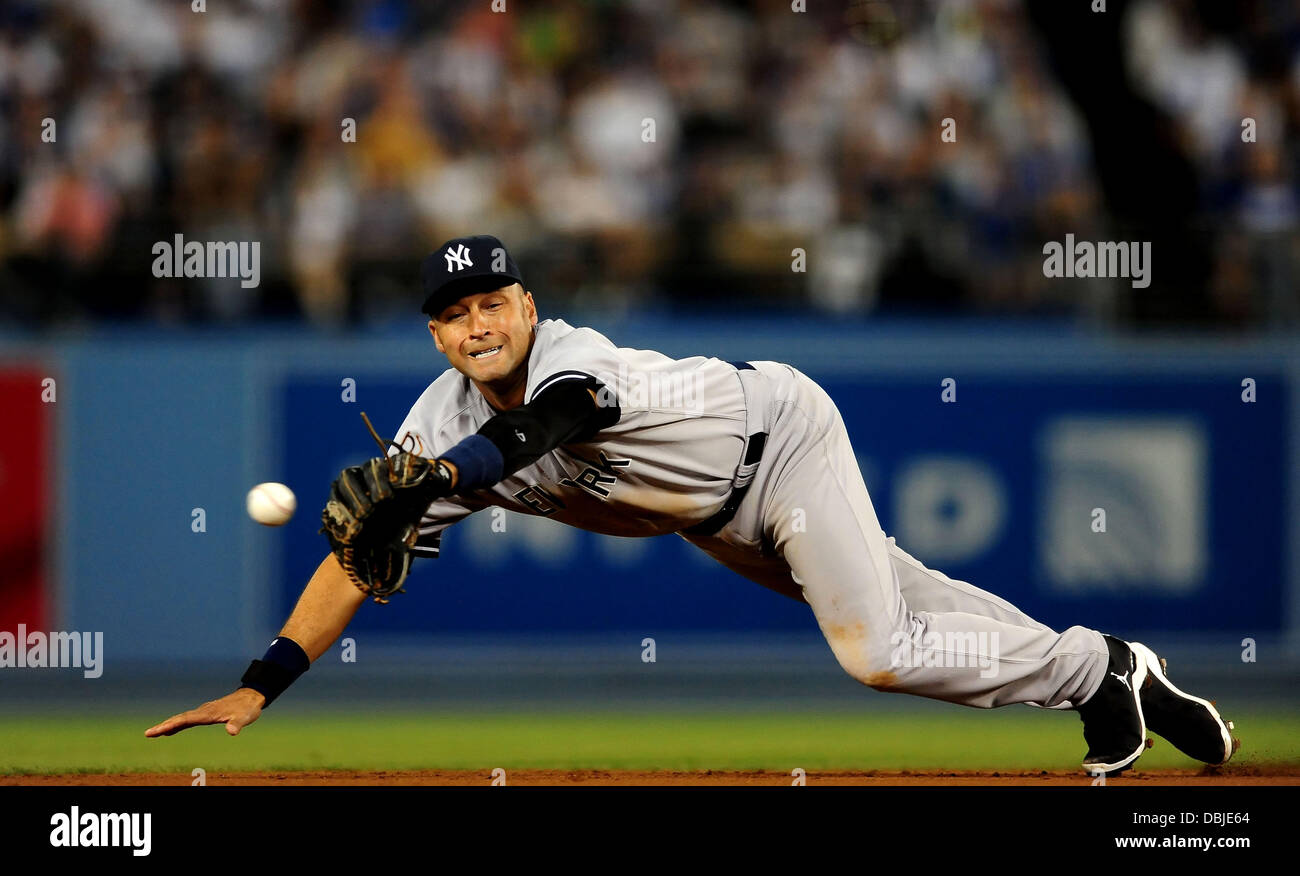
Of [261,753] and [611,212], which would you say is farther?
[611,212]

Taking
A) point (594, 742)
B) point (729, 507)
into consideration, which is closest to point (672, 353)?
point (594, 742)

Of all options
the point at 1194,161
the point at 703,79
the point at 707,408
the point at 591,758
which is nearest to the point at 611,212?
the point at 703,79

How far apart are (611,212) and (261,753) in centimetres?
515

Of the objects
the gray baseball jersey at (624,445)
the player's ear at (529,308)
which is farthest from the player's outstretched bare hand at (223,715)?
the player's ear at (529,308)

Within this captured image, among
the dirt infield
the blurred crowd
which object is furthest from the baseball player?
the blurred crowd

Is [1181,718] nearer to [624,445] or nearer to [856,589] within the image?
[856,589]

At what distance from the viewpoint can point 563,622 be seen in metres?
9.73

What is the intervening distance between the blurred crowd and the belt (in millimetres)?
4451

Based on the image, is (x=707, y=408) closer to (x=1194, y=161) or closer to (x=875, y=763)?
(x=875, y=763)

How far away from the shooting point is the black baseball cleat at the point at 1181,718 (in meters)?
5.38

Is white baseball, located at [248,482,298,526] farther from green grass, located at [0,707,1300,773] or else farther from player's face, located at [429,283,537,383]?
green grass, located at [0,707,1300,773]

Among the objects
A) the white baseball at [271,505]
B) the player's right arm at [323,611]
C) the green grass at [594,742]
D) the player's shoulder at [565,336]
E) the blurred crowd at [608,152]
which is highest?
the blurred crowd at [608,152]

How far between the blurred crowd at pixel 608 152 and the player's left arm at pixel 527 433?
512 cm

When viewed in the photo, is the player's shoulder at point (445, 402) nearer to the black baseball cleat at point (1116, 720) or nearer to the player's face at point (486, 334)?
the player's face at point (486, 334)
